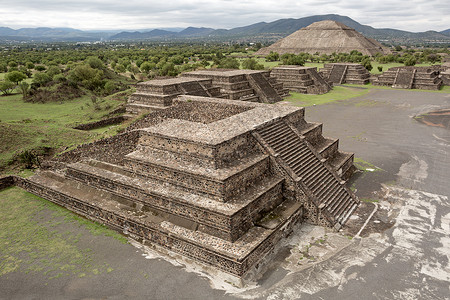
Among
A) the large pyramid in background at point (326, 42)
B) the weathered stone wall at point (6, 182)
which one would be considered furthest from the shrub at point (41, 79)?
the large pyramid in background at point (326, 42)

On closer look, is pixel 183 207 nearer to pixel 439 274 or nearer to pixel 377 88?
pixel 439 274

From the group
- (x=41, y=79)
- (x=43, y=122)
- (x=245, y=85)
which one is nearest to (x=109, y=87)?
(x=41, y=79)

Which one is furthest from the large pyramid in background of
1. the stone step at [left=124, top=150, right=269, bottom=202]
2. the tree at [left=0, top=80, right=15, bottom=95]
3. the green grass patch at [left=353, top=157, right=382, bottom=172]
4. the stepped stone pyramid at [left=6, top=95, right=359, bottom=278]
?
the stone step at [left=124, top=150, right=269, bottom=202]

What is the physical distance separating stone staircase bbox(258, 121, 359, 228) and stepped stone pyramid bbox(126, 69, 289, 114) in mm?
13078

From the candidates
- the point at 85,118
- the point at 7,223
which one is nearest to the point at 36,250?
the point at 7,223

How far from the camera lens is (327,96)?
37312 mm

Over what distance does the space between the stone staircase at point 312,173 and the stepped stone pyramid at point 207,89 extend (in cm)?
1308

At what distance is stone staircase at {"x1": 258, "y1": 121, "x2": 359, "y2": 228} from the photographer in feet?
37.0

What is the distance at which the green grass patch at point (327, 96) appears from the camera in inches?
1324

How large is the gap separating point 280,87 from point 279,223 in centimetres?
2803

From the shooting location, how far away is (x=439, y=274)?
8.55 m

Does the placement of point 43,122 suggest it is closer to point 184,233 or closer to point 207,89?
point 207,89

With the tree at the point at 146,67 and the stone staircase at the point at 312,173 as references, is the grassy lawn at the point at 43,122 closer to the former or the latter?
the stone staircase at the point at 312,173

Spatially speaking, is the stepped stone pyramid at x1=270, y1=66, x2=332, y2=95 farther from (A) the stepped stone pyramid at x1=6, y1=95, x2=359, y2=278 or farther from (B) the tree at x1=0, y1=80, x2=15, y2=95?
(B) the tree at x1=0, y1=80, x2=15, y2=95
